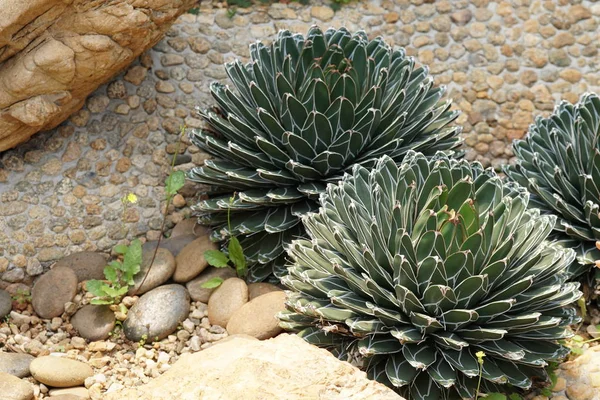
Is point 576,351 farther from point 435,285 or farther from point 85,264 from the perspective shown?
point 85,264

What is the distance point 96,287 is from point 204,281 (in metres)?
0.62

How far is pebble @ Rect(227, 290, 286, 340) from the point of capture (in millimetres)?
3941

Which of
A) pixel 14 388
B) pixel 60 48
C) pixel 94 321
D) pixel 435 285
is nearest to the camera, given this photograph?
pixel 435 285

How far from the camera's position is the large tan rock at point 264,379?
8.75 feet

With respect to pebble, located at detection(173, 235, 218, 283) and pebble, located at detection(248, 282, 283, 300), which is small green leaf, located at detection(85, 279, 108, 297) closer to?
pebble, located at detection(173, 235, 218, 283)

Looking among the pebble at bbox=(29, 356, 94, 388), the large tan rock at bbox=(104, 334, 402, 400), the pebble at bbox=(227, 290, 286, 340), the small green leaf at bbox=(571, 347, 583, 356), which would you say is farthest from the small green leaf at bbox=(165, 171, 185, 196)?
the small green leaf at bbox=(571, 347, 583, 356)

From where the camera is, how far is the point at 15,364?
149 inches

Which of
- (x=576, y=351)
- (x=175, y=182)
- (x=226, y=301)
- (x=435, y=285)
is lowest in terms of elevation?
(x=576, y=351)

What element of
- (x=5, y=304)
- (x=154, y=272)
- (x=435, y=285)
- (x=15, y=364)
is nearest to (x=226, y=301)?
(x=154, y=272)

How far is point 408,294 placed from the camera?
3207 millimetres

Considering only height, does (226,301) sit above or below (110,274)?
below

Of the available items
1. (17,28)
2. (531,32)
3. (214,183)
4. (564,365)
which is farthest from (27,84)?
(531,32)

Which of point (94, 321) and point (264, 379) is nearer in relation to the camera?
point (264, 379)

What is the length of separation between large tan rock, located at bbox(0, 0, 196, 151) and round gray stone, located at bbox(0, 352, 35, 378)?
134 centimetres
